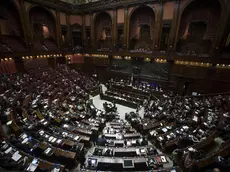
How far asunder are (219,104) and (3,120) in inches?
592

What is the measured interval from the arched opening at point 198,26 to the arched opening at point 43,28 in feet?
57.9

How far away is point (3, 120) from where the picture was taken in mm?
7105

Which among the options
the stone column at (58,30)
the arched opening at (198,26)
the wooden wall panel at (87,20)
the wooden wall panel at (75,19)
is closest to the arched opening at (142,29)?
the arched opening at (198,26)

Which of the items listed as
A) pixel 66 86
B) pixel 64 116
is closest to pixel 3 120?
pixel 64 116

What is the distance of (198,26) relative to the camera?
1359 centimetres

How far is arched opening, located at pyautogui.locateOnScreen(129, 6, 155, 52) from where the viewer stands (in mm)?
15727

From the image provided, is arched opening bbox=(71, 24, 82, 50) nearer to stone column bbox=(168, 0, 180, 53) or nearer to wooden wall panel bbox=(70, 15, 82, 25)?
wooden wall panel bbox=(70, 15, 82, 25)

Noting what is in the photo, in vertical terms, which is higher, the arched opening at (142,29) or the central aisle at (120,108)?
the arched opening at (142,29)

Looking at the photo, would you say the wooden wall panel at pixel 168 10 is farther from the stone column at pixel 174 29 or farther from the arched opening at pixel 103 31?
the arched opening at pixel 103 31

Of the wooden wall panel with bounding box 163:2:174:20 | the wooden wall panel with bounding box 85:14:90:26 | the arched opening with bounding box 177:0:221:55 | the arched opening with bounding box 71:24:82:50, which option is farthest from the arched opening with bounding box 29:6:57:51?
the arched opening with bounding box 177:0:221:55

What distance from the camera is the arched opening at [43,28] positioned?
16.4m

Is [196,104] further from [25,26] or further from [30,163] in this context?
[25,26]

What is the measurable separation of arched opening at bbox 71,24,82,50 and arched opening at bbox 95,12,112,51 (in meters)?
3.14

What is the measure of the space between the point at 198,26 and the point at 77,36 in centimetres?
1752
